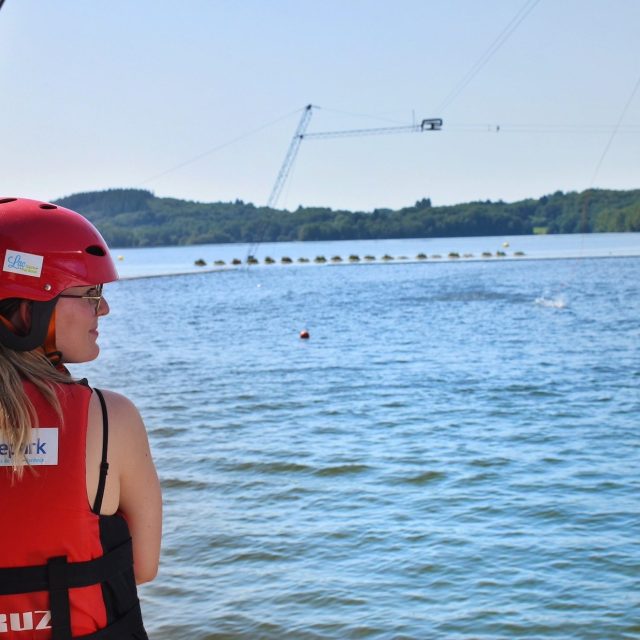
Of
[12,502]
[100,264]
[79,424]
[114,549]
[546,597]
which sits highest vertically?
[100,264]

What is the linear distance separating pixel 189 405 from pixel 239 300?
4533 centimetres

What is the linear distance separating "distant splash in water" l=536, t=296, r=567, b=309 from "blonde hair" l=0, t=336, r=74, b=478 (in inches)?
1844

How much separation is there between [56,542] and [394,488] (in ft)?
32.0

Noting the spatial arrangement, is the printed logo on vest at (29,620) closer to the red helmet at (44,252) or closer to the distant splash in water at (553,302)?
the red helmet at (44,252)

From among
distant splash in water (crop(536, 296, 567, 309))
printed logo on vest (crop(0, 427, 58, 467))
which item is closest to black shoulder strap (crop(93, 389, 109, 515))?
printed logo on vest (crop(0, 427, 58, 467))

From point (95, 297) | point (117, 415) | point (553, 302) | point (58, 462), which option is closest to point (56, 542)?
point (58, 462)

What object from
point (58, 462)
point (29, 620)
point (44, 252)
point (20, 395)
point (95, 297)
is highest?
point (44, 252)

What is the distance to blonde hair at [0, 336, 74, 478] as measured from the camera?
2.16m

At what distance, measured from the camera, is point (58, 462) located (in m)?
2.17

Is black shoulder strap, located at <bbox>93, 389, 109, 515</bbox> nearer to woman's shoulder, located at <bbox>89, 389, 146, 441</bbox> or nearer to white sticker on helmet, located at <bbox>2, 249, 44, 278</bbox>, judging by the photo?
woman's shoulder, located at <bbox>89, 389, 146, 441</bbox>

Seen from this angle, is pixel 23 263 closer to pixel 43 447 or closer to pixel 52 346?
pixel 52 346

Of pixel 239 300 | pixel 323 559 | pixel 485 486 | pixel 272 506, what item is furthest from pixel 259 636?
pixel 239 300

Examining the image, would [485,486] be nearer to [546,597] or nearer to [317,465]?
[317,465]

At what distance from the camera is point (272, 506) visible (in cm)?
1113
